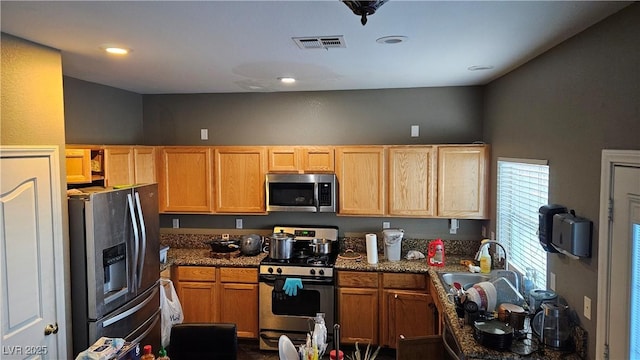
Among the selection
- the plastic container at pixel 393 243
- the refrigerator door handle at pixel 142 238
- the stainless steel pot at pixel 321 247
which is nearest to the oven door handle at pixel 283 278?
the stainless steel pot at pixel 321 247

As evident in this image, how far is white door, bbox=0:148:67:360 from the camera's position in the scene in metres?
2.41

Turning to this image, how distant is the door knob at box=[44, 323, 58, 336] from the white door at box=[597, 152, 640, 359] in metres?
3.18

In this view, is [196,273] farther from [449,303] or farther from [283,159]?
[449,303]

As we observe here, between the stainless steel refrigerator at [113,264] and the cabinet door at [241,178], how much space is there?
→ 3.43 feet

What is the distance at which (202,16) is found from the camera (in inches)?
83.9

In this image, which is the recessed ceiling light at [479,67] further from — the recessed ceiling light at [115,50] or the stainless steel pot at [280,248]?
the recessed ceiling light at [115,50]

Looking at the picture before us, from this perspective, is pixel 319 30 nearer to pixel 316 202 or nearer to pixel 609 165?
pixel 609 165

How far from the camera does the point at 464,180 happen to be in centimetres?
433

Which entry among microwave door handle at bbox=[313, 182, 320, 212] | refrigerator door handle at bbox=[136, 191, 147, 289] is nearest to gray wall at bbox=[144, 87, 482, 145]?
microwave door handle at bbox=[313, 182, 320, 212]

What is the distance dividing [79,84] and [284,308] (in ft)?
9.45

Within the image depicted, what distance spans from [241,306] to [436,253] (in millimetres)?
2065

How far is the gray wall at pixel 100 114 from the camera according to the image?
382 centimetres

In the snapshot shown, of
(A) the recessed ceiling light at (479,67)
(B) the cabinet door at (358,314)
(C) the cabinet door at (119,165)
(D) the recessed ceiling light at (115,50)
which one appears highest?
(A) the recessed ceiling light at (479,67)

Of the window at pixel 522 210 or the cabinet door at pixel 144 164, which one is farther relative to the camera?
the cabinet door at pixel 144 164
